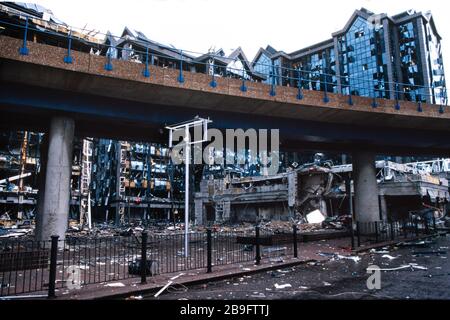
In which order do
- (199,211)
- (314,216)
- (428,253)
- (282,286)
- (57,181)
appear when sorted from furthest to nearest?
(199,211), (314,216), (57,181), (428,253), (282,286)

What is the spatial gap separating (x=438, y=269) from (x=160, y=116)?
13.2 meters

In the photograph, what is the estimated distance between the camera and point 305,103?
17.5 meters

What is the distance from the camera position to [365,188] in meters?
23.2

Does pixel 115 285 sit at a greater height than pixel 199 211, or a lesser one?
lesser

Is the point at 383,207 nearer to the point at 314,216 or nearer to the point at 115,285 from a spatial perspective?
the point at 314,216

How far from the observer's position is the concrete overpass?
13.8m

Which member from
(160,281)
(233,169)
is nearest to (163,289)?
(160,281)

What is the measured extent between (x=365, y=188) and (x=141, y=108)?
632 inches

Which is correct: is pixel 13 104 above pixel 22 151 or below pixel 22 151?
below

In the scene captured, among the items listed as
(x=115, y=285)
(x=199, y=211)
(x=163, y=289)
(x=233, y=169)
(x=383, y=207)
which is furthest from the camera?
(x=233, y=169)

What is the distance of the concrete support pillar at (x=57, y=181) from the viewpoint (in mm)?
15258

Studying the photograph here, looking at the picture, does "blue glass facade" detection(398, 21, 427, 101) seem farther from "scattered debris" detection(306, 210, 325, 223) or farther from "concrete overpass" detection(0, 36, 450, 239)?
"concrete overpass" detection(0, 36, 450, 239)

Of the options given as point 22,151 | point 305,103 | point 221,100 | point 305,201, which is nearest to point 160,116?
point 221,100
